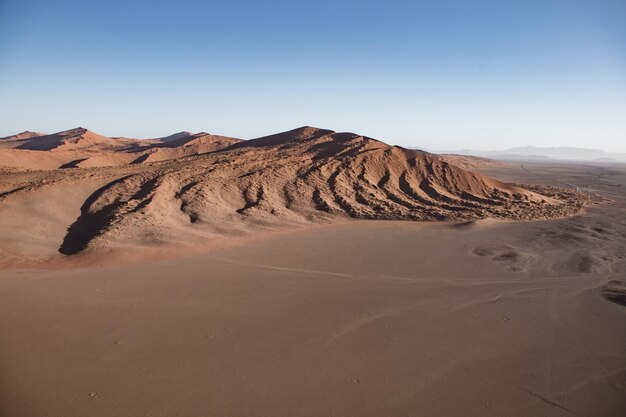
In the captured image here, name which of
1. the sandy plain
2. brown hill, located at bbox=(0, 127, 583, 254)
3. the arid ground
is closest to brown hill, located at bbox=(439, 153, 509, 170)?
brown hill, located at bbox=(0, 127, 583, 254)

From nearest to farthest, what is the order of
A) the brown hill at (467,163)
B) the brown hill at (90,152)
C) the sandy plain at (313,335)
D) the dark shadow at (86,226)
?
the sandy plain at (313,335) < the dark shadow at (86,226) < the brown hill at (90,152) < the brown hill at (467,163)

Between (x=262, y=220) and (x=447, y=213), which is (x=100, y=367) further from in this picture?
(x=447, y=213)

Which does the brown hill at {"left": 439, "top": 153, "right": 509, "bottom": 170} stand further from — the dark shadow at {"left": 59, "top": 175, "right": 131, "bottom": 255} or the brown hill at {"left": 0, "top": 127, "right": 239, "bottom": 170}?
the dark shadow at {"left": 59, "top": 175, "right": 131, "bottom": 255}

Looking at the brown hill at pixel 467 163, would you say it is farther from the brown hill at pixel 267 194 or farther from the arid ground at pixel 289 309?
the arid ground at pixel 289 309

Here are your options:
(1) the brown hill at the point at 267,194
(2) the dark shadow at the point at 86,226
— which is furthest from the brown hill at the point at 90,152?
(2) the dark shadow at the point at 86,226

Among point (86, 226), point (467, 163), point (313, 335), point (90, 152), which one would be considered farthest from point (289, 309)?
point (467, 163)

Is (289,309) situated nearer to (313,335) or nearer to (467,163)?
(313,335)
